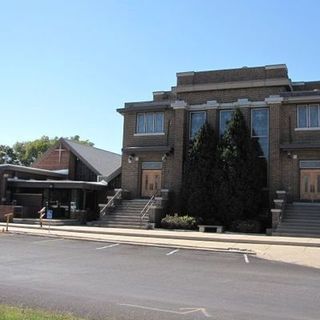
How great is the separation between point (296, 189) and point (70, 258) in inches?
685

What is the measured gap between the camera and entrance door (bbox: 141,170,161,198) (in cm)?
3381

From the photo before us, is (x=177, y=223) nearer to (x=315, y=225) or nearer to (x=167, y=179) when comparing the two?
(x=167, y=179)

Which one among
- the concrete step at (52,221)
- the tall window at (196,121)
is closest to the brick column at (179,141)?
the tall window at (196,121)

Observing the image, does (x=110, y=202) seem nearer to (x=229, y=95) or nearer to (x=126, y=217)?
(x=126, y=217)

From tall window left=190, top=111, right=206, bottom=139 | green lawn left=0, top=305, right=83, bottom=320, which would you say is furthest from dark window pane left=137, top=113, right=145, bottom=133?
green lawn left=0, top=305, right=83, bottom=320

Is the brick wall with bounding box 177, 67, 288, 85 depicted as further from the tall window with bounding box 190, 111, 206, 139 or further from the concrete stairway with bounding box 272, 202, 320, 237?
the concrete stairway with bounding box 272, 202, 320, 237

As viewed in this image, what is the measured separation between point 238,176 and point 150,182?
680 centimetres

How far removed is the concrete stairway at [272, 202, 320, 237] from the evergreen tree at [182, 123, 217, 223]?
4353 millimetres

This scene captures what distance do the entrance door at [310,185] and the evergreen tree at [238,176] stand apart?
7.49 ft

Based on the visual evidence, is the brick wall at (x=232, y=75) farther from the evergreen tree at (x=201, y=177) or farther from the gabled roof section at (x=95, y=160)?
the gabled roof section at (x=95, y=160)

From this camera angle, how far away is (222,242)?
22.6 metres

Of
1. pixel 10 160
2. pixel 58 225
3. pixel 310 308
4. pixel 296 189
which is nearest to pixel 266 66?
pixel 296 189

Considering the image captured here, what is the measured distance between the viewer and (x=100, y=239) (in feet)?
74.3

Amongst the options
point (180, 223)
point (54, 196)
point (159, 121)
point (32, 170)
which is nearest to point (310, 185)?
point (180, 223)
